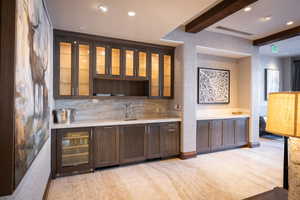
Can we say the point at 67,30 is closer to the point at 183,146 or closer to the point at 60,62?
the point at 60,62

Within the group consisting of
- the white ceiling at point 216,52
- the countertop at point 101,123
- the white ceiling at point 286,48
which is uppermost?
→ the white ceiling at point 286,48

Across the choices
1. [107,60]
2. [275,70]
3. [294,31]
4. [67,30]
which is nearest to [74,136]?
[107,60]

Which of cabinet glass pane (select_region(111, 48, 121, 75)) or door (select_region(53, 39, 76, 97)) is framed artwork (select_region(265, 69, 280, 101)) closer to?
cabinet glass pane (select_region(111, 48, 121, 75))

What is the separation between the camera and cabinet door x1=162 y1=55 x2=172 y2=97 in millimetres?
4137

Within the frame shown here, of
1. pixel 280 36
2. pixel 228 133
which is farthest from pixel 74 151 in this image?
pixel 280 36

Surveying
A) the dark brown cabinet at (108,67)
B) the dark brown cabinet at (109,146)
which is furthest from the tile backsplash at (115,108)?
the dark brown cabinet at (109,146)

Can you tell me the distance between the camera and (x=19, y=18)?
1.07 meters

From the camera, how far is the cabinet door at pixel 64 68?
3.15 metres

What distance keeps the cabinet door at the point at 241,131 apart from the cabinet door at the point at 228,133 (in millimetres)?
151

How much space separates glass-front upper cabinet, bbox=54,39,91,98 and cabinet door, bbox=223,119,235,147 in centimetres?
354

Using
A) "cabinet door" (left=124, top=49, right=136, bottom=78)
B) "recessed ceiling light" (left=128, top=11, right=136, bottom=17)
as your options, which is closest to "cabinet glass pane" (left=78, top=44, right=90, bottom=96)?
"cabinet door" (left=124, top=49, right=136, bottom=78)

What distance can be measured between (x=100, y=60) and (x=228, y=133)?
3.73m

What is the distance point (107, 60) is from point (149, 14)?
1.38 metres

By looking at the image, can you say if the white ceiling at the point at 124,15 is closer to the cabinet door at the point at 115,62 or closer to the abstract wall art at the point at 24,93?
the cabinet door at the point at 115,62
